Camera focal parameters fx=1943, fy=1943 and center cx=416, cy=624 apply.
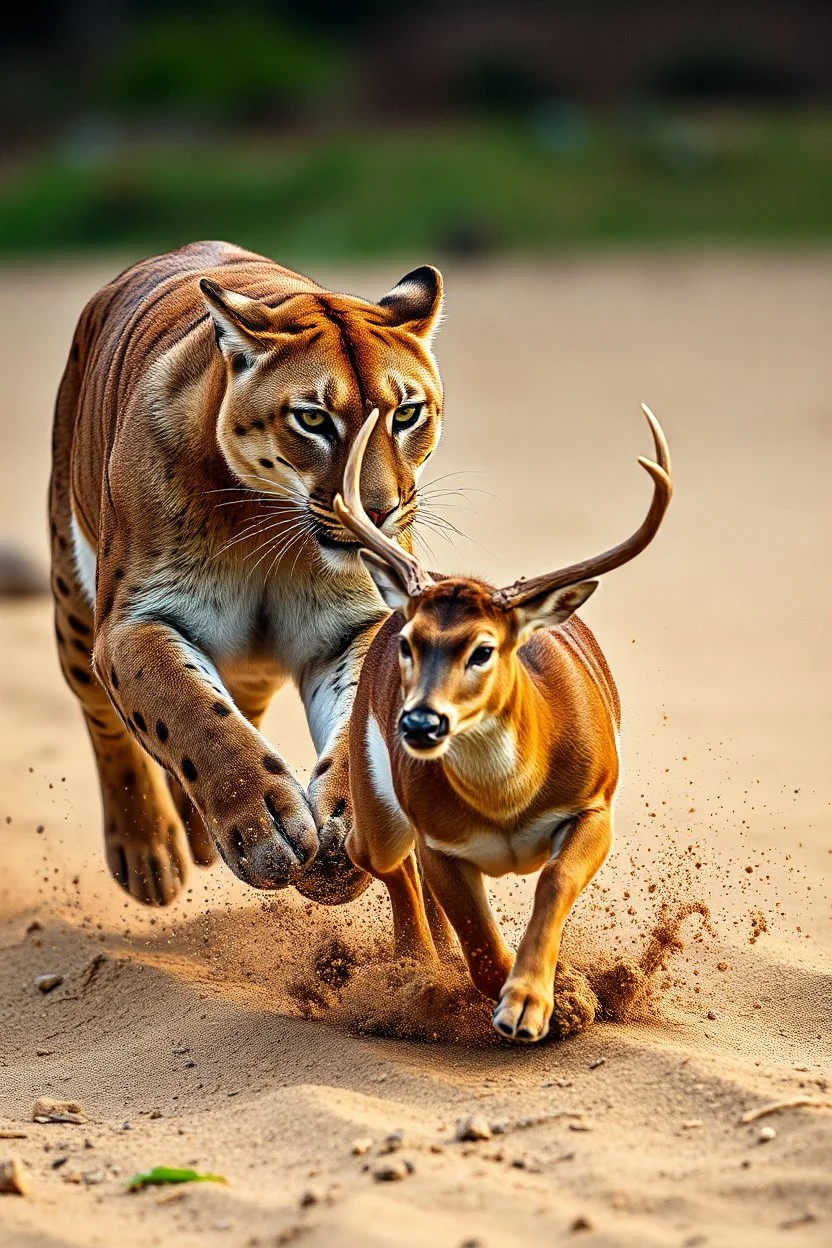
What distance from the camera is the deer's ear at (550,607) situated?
4594mm

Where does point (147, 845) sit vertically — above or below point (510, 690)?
below

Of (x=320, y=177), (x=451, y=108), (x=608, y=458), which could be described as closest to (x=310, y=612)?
(x=608, y=458)

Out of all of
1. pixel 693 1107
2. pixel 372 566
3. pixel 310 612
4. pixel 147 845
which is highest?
pixel 372 566

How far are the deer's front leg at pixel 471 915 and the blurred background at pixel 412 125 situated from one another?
72.6ft

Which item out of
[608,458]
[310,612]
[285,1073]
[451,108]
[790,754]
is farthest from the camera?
[451,108]

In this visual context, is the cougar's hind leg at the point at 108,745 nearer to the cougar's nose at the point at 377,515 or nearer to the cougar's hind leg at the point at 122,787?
the cougar's hind leg at the point at 122,787

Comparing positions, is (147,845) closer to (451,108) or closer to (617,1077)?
(617,1077)

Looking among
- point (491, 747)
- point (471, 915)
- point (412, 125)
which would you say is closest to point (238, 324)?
point (491, 747)

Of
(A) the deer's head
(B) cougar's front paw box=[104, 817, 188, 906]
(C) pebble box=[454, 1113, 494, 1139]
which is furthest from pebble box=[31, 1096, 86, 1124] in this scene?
(B) cougar's front paw box=[104, 817, 188, 906]

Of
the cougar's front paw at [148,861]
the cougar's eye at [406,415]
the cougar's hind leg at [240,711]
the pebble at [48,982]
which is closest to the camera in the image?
the cougar's eye at [406,415]

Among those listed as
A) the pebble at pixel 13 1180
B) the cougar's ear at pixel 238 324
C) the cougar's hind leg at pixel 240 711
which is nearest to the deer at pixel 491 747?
the cougar's ear at pixel 238 324

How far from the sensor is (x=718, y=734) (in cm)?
881

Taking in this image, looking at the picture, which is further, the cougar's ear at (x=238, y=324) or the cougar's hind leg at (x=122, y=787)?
the cougar's hind leg at (x=122, y=787)

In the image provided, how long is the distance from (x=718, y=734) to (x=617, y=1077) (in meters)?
4.21
